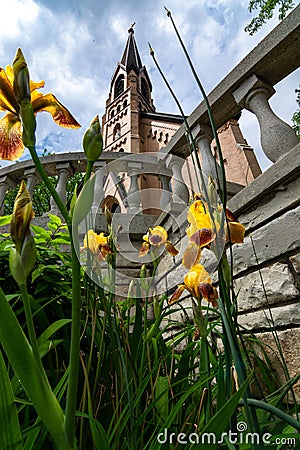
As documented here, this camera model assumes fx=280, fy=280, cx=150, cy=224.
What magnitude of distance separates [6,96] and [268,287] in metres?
1.36

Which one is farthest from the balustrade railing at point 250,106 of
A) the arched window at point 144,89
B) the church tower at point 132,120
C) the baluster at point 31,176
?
the arched window at point 144,89

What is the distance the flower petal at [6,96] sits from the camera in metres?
0.46

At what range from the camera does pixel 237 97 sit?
1.92 meters

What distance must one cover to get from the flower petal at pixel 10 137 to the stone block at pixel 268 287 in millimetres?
1026

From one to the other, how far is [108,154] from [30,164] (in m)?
0.98

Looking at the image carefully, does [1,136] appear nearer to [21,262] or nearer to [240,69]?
[21,262]

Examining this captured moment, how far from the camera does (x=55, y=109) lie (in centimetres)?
54

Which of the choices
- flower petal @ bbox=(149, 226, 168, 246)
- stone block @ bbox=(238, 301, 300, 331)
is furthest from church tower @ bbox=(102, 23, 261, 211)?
flower petal @ bbox=(149, 226, 168, 246)

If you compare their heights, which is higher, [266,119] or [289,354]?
[266,119]

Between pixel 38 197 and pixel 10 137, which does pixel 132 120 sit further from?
pixel 10 137

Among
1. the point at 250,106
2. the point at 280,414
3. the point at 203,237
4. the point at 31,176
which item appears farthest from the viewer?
the point at 31,176

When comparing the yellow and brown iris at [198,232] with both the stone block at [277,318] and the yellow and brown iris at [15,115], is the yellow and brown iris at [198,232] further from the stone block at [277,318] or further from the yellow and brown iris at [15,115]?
the stone block at [277,318]

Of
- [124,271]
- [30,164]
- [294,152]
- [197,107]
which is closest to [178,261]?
[124,271]

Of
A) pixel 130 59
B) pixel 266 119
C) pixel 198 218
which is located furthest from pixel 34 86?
pixel 130 59
